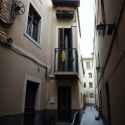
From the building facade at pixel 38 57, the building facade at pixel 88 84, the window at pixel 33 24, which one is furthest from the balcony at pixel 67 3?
the building facade at pixel 88 84

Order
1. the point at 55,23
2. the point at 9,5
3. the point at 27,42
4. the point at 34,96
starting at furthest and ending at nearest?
1. the point at 55,23
2. the point at 34,96
3. the point at 27,42
4. the point at 9,5

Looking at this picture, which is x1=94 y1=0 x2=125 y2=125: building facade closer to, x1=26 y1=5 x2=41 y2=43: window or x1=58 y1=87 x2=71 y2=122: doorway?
x1=26 y1=5 x2=41 y2=43: window

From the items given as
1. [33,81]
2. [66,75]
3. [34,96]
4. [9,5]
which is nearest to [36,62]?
[33,81]

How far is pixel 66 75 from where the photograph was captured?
7.77 meters

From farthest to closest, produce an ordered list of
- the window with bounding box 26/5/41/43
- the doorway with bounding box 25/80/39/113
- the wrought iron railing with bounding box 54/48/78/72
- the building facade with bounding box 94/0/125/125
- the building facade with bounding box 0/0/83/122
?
the wrought iron railing with bounding box 54/48/78/72 < the window with bounding box 26/5/41/43 < the doorway with bounding box 25/80/39/113 < the building facade with bounding box 0/0/83/122 < the building facade with bounding box 94/0/125/125

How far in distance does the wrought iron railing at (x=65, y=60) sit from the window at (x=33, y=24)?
185 centimetres

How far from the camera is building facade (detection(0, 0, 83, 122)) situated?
169 inches

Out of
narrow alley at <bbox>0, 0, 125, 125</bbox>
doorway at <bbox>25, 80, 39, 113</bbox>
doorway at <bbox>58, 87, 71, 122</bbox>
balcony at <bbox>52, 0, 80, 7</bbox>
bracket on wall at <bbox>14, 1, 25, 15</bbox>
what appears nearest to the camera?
narrow alley at <bbox>0, 0, 125, 125</bbox>

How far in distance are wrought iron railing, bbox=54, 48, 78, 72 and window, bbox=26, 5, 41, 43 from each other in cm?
185

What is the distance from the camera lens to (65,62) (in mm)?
8172

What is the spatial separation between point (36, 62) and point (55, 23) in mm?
3518

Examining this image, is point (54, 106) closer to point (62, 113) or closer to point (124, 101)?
point (62, 113)

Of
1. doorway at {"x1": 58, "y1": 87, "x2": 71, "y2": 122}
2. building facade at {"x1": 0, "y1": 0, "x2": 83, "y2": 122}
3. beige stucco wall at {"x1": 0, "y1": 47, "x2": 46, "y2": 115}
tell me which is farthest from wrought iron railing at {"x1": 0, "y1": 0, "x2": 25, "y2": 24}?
doorway at {"x1": 58, "y1": 87, "x2": 71, "y2": 122}

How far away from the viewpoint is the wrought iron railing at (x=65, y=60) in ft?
26.3
